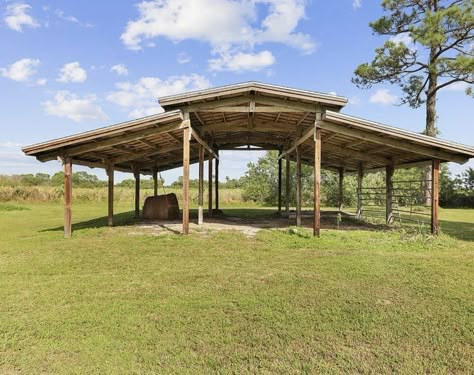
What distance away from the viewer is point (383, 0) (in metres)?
21.3

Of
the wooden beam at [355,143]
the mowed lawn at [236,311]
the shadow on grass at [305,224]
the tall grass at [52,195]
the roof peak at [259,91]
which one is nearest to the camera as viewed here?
the mowed lawn at [236,311]

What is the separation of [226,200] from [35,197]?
14065 millimetres

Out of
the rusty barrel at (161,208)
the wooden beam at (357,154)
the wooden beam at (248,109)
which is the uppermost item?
the wooden beam at (248,109)

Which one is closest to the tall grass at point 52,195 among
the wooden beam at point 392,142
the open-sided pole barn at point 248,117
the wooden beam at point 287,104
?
the open-sided pole barn at point 248,117

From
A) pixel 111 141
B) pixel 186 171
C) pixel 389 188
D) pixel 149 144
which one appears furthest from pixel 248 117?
pixel 389 188

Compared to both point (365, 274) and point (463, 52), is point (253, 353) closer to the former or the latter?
point (365, 274)

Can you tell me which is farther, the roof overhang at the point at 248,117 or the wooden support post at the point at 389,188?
the wooden support post at the point at 389,188

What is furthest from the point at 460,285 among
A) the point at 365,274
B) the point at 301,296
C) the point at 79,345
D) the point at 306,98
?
the point at 306,98

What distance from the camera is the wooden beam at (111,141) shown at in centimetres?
1002

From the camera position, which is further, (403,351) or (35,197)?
(35,197)

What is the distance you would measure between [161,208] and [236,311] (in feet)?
33.9

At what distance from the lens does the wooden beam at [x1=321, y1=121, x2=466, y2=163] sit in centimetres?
978

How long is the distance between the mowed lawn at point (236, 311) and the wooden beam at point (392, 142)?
320 cm

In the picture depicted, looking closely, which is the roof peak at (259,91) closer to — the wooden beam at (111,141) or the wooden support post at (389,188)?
the wooden beam at (111,141)
